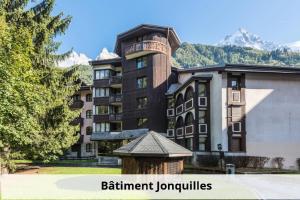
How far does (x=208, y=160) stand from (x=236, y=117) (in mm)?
4640

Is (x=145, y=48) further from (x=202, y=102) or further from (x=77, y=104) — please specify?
(x=77, y=104)

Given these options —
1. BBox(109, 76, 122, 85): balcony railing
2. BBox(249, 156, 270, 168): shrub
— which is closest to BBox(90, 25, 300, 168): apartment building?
BBox(249, 156, 270, 168): shrub

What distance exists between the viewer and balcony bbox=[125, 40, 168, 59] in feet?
139

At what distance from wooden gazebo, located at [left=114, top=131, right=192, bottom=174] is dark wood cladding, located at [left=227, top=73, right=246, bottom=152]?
15.7 meters

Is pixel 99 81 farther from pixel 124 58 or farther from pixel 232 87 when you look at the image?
pixel 232 87

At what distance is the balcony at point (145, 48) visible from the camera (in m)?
42.3

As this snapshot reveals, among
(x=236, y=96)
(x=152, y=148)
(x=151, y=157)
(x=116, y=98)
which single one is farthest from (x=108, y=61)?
(x=151, y=157)

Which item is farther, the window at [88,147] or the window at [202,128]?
the window at [88,147]

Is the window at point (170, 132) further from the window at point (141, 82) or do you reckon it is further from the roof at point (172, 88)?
the window at point (141, 82)

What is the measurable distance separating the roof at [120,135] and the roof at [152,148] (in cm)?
2523

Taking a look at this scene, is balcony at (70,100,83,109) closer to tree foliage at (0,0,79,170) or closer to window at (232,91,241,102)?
tree foliage at (0,0,79,170)

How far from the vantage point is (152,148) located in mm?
16203

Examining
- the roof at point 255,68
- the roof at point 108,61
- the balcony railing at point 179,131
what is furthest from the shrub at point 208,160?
the roof at point 108,61

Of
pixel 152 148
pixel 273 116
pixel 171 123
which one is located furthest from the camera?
pixel 171 123
